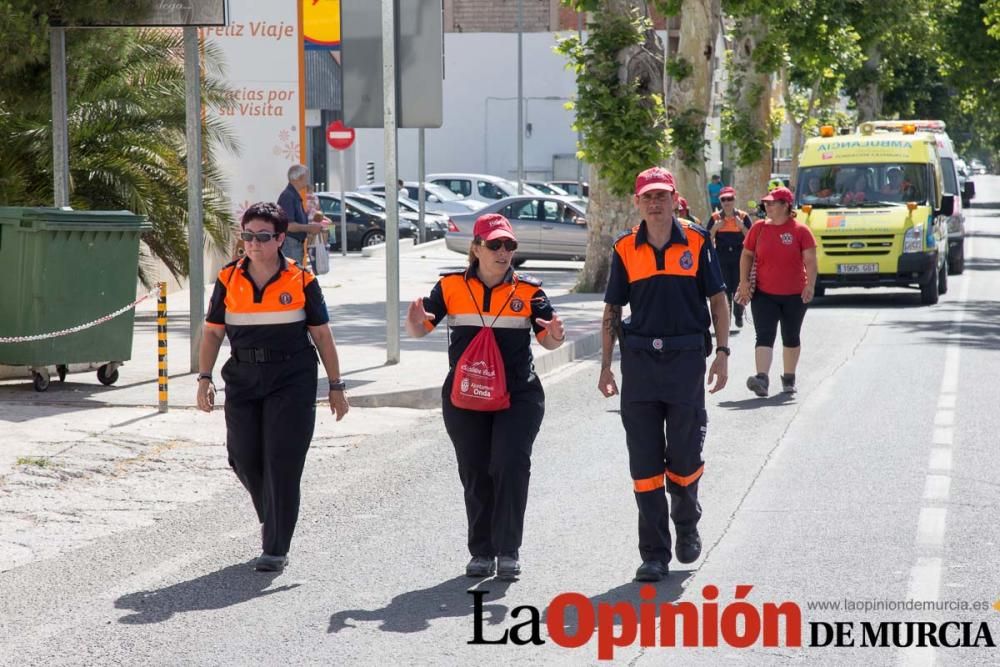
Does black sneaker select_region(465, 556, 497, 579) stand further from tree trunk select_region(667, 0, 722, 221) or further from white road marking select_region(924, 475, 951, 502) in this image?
tree trunk select_region(667, 0, 722, 221)

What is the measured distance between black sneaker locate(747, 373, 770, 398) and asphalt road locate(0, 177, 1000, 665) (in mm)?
796

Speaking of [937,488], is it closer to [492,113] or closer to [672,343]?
[672,343]

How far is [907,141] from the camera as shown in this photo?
990 inches

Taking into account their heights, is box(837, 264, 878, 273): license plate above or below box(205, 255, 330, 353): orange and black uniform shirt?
below

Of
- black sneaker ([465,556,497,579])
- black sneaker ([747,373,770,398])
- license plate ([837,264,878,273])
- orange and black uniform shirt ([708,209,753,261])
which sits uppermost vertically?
orange and black uniform shirt ([708,209,753,261])

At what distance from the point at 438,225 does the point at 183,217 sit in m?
22.7

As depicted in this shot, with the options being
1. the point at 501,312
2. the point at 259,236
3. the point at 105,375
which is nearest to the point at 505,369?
the point at 501,312

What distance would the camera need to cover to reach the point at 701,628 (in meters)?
6.23

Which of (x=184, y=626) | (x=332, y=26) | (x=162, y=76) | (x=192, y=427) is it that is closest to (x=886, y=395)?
(x=192, y=427)

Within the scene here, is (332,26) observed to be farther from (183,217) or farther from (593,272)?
(183,217)

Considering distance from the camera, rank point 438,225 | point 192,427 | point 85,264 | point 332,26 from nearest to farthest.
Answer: point 192,427 → point 85,264 → point 332,26 → point 438,225

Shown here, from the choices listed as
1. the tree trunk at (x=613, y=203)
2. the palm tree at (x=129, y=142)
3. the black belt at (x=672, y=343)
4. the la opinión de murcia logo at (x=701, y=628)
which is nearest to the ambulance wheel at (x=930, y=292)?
the tree trunk at (x=613, y=203)

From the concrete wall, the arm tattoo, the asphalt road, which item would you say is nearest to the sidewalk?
the asphalt road

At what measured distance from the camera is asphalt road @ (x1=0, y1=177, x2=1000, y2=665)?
6043mm
